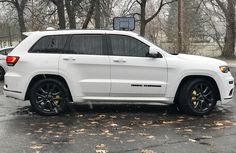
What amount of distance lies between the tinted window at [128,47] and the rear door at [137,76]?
52 mm

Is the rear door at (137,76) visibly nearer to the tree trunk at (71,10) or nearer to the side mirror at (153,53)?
the side mirror at (153,53)

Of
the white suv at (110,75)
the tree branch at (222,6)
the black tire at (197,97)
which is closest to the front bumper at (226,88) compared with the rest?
the white suv at (110,75)

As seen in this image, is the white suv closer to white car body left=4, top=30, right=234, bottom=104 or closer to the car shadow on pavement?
white car body left=4, top=30, right=234, bottom=104

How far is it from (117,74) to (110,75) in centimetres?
14

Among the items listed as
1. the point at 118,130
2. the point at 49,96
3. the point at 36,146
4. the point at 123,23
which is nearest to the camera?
the point at 36,146

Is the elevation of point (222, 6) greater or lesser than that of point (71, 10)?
greater

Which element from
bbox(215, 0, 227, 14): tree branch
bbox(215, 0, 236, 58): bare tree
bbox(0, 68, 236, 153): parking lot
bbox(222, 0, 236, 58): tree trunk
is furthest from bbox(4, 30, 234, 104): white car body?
bbox(215, 0, 227, 14): tree branch

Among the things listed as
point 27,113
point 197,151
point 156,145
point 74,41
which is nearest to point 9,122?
point 27,113

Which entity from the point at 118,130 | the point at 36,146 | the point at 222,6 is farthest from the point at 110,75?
the point at 222,6

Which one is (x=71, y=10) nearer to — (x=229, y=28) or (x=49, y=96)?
(x=229, y=28)

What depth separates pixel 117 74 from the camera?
895 centimetres

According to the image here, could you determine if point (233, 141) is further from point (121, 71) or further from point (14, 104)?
point (14, 104)

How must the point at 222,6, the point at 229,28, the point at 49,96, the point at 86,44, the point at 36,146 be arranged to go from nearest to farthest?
the point at 36,146, the point at 49,96, the point at 86,44, the point at 222,6, the point at 229,28

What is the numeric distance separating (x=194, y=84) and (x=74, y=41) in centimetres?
260
